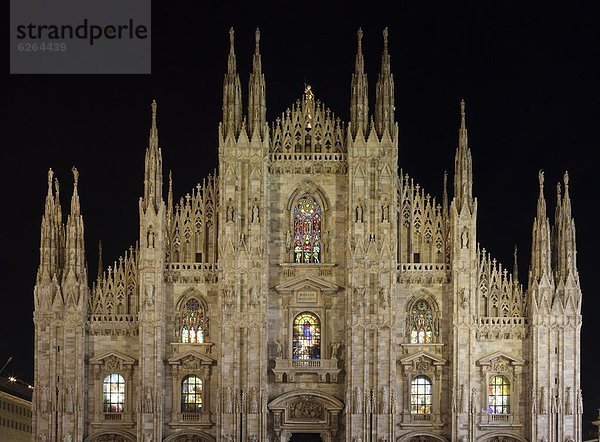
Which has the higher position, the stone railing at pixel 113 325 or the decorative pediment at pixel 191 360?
the stone railing at pixel 113 325

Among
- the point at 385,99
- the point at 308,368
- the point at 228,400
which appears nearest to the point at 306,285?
the point at 308,368

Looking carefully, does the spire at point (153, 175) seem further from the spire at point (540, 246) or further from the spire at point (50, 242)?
the spire at point (540, 246)

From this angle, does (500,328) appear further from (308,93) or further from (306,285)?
(308,93)

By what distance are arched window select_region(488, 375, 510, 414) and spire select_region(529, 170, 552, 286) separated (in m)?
5.61

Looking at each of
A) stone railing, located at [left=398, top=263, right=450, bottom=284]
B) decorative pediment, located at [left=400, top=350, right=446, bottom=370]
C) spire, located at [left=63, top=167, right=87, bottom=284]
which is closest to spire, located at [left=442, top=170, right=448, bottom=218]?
stone railing, located at [left=398, top=263, right=450, bottom=284]

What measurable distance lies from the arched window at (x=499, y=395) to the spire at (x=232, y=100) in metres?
19.5

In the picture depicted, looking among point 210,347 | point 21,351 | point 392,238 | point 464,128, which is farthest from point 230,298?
point 21,351

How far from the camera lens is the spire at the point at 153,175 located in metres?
85.7

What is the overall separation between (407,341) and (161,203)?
15.3m

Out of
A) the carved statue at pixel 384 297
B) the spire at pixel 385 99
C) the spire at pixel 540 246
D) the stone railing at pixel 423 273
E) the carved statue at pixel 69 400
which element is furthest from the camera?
the spire at pixel 385 99

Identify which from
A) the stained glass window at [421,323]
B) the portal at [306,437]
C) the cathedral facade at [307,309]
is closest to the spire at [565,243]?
the cathedral facade at [307,309]

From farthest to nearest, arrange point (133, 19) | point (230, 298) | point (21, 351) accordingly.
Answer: point (21, 351), point (230, 298), point (133, 19)

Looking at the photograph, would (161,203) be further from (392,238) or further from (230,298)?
(392,238)

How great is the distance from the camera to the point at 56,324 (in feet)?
279
